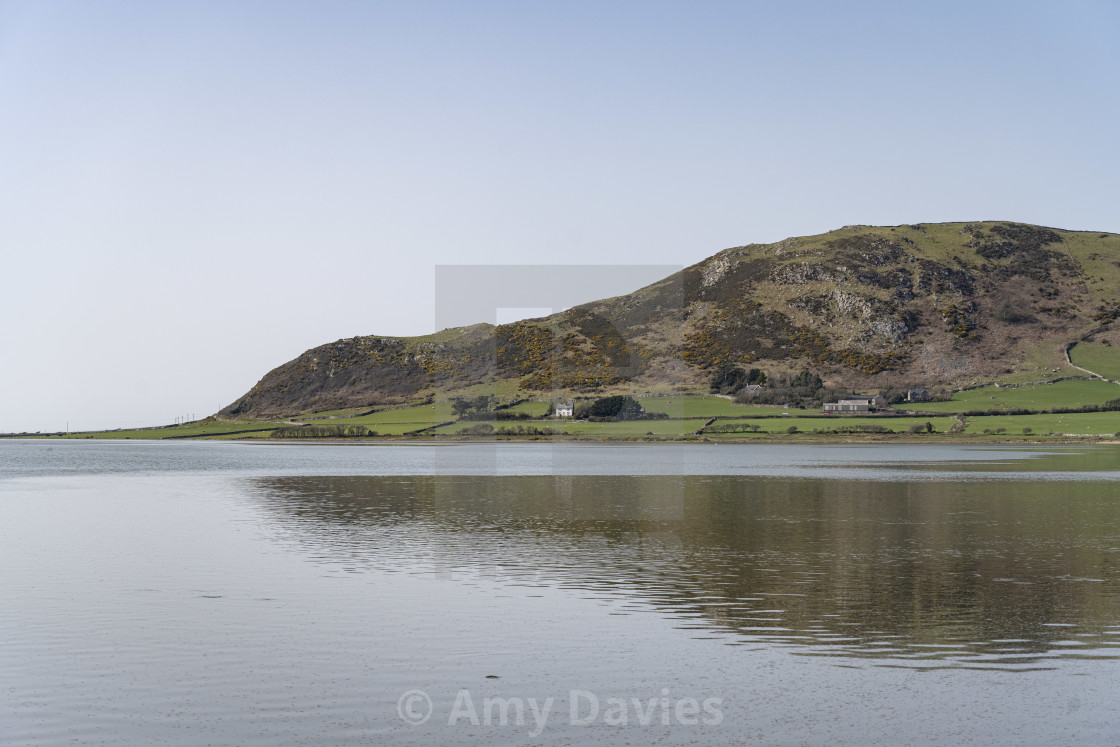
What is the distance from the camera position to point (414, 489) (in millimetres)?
66250

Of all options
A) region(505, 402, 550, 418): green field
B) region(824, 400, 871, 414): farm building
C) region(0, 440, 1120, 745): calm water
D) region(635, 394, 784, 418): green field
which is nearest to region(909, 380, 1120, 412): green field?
region(824, 400, 871, 414): farm building

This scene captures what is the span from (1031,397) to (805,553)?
531ft

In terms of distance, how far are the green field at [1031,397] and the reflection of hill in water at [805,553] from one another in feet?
361

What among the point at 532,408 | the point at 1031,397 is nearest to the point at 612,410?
the point at 532,408

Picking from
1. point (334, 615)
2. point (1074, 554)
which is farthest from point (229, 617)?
Result: point (1074, 554)

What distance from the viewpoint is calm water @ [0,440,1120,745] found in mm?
14297

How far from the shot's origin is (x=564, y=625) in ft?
69.5

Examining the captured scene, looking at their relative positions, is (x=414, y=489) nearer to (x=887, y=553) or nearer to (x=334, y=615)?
(x=887, y=553)

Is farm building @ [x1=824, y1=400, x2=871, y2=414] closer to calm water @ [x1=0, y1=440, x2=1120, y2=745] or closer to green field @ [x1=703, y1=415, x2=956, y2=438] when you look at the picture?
green field @ [x1=703, y1=415, x2=956, y2=438]

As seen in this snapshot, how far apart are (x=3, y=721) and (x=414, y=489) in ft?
171

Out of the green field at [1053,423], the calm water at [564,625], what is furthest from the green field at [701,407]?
the calm water at [564,625]

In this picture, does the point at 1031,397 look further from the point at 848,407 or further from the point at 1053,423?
the point at 848,407

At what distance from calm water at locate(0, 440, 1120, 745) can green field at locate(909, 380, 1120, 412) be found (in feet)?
414

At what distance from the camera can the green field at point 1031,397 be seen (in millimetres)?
165875
